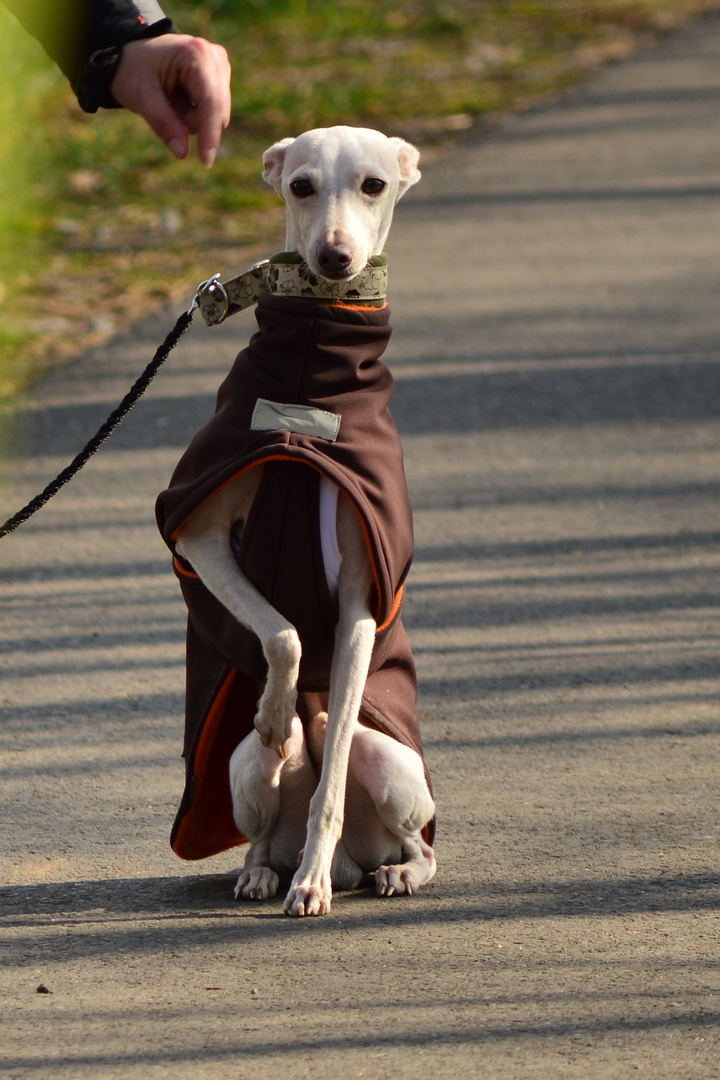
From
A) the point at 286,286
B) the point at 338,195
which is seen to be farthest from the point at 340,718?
the point at 338,195

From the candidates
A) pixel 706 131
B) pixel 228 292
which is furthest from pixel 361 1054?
pixel 706 131

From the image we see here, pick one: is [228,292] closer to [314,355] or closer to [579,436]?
[314,355]

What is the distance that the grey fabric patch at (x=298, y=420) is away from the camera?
2619 millimetres

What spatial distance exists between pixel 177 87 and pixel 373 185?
424 millimetres

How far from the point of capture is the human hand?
103 inches

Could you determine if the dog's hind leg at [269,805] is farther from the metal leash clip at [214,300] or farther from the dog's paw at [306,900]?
the metal leash clip at [214,300]

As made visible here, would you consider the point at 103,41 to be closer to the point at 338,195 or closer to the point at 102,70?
the point at 102,70

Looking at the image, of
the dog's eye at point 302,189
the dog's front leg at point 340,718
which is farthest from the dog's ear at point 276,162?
the dog's front leg at point 340,718

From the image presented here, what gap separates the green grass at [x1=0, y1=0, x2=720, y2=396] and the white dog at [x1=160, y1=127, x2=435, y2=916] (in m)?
2.97

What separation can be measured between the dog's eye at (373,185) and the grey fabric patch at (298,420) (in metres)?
0.47

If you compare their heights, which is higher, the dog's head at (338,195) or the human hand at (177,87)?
the human hand at (177,87)

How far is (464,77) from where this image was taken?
10.5 metres

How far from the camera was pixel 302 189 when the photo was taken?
2.74m

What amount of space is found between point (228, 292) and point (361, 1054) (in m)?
1.49
